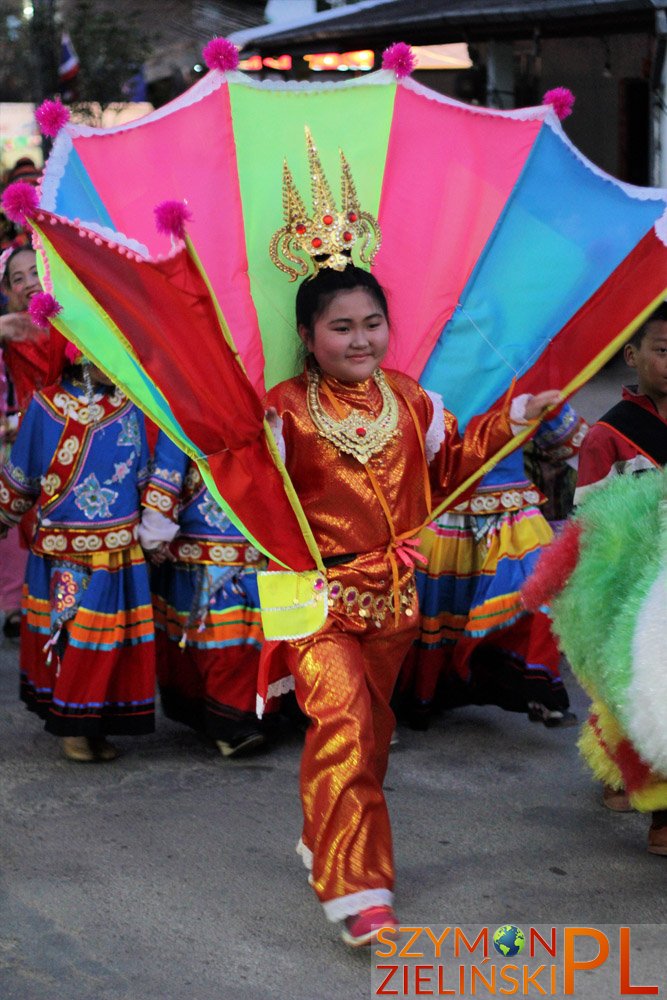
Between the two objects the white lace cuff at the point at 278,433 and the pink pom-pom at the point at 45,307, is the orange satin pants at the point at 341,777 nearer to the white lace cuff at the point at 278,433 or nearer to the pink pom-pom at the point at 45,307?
the white lace cuff at the point at 278,433

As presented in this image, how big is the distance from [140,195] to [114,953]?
2.03 meters

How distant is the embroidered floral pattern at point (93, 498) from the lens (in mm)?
4859

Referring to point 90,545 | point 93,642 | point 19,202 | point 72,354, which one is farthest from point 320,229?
point 93,642

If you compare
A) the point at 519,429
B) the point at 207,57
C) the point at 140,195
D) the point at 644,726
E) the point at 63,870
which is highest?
the point at 207,57

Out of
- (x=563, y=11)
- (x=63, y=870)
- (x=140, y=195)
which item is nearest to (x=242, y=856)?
(x=63, y=870)

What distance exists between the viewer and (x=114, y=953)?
3.51 meters

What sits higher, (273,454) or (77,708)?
(273,454)

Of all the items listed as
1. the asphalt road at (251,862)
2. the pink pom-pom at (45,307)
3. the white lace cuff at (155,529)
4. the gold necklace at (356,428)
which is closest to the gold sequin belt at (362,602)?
the gold necklace at (356,428)

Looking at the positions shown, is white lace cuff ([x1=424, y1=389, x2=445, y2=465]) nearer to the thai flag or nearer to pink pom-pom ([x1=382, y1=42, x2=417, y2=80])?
pink pom-pom ([x1=382, y1=42, x2=417, y2=80])

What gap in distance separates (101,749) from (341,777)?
1.80 metres

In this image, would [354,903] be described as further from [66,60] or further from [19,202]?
[66,60]

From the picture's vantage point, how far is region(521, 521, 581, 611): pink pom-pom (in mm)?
3816

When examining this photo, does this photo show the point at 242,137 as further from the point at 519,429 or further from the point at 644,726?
the point at 644,726

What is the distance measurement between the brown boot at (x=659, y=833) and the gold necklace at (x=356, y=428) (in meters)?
1.33
